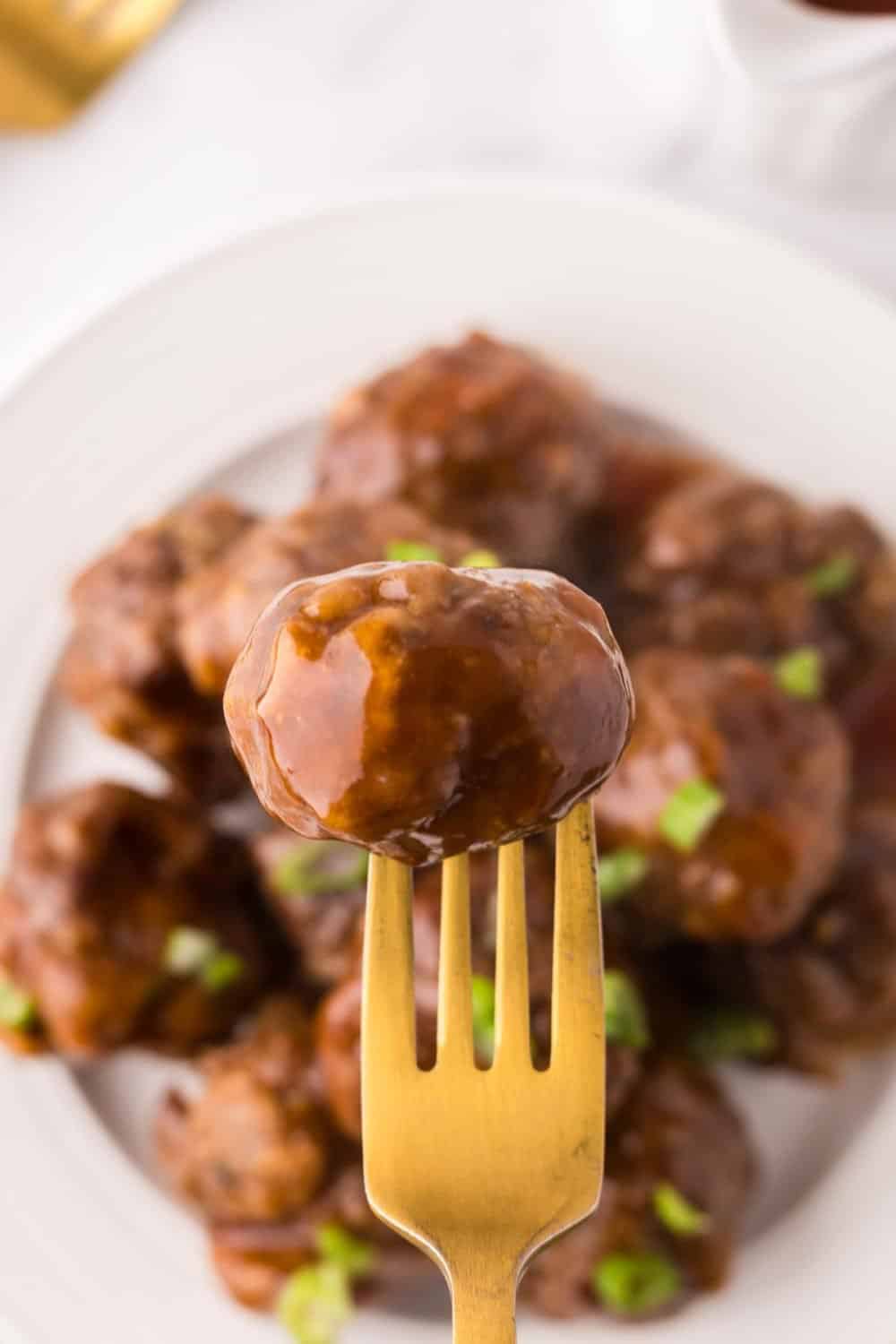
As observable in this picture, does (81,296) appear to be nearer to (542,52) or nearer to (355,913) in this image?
(542,52)

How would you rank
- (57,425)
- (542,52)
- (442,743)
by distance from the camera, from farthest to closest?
(542,52) < (57,425) < (442,743)

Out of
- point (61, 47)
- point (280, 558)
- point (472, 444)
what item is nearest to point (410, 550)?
point (280, 558)

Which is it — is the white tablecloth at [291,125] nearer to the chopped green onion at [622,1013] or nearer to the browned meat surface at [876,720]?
the browned meat surface at [876,720]

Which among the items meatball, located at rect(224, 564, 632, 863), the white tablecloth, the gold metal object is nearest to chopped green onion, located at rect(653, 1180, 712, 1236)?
meatball, located at rect(224, 564, 632, 863)

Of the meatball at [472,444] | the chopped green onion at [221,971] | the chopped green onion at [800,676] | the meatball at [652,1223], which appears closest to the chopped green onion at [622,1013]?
the meatball at [652,1223]

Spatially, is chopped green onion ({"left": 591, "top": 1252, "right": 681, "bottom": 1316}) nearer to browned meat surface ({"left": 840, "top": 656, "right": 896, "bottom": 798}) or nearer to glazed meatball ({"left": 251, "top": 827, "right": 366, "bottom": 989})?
glazed meatball ({"left": 251, "top": 827, "right": 366, "bottom": 989})

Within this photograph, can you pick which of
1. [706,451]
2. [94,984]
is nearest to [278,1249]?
[94,984]

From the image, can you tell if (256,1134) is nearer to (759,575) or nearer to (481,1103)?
(481,1103)
